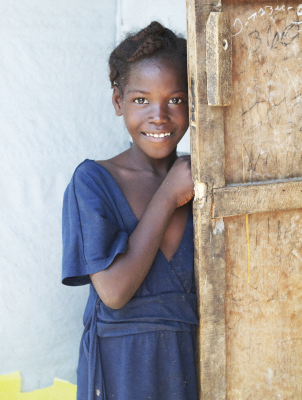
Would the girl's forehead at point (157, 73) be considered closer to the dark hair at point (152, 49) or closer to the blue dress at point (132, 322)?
the dark hair at point (152, 49)

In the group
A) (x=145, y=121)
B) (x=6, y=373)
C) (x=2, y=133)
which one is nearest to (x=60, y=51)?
(x=2, y=133)

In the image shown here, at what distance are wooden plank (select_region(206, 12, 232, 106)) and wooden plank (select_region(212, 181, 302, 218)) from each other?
248mm

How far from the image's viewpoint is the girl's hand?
1253mm

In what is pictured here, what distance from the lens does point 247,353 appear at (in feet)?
4.26

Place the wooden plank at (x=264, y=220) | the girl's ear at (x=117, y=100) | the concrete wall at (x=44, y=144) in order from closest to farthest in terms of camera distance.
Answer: the wooden plank at (x=264, y=220) < the girl's ear at (x=117, y=100) < the concrete wall at (x=44, y=144)

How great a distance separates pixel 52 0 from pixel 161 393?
1.76 m

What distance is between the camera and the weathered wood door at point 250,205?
113 cm

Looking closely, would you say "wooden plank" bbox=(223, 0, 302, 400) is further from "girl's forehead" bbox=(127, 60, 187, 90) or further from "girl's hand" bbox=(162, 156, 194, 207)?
"girl's forehead" bbox=(127, 60, 187, 90)

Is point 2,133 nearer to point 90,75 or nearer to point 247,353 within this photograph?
point 90,75

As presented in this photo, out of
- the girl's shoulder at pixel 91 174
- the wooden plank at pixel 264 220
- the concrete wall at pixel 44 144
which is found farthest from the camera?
the concrete wall at pixel 44 144

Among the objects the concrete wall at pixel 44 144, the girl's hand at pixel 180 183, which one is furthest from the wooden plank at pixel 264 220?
the concrete wall at pixel 44 144

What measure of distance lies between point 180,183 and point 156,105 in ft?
0.84

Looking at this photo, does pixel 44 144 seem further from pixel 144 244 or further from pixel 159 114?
pixel 144 244

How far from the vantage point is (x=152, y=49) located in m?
1.29
